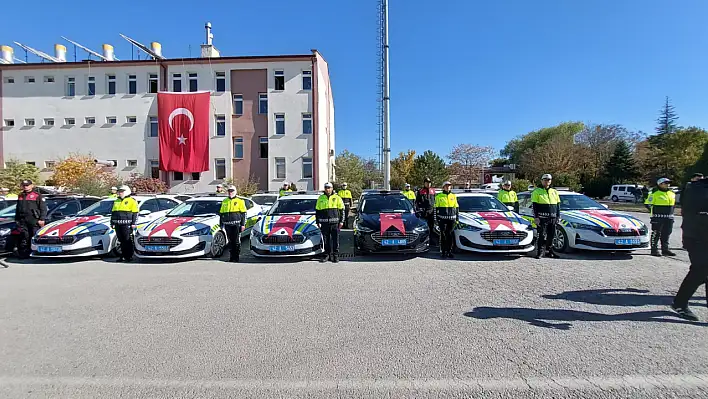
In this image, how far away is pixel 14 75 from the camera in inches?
1096

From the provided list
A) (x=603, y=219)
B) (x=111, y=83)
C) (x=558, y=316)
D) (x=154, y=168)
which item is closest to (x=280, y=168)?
(x=154, y=168)

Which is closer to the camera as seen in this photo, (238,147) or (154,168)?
(154,168)

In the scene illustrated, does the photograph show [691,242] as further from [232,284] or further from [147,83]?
[147,83]

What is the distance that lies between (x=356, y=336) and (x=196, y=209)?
7425 millimetres

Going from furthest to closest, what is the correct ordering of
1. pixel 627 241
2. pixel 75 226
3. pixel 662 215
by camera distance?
pixel 75 226, pixel 662 215, pixel 627 241

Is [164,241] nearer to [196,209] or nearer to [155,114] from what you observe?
[196,209]

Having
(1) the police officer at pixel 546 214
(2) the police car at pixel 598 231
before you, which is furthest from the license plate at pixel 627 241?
(1) the police officer at pixel 546 214

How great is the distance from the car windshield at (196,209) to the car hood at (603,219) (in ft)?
28.7

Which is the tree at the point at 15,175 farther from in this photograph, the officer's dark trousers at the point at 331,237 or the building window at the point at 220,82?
the officer's dark trousers at the point at 331,237

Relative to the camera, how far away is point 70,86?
1100 inches

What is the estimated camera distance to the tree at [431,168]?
40.4 meters

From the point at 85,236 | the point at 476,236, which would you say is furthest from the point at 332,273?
the point at 85,236

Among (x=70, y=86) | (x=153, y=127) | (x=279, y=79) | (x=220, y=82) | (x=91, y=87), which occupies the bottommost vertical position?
(x=153, y=127)

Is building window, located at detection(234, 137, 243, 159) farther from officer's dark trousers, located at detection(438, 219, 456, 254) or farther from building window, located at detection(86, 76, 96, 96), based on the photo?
officer's dark trousers, located at detection(438, 219, 456, 254)
